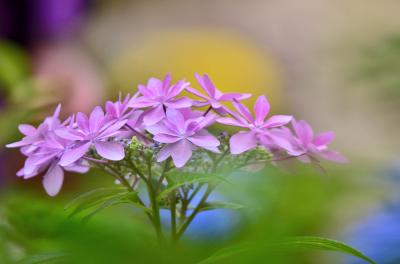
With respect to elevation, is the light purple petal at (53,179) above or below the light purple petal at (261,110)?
below

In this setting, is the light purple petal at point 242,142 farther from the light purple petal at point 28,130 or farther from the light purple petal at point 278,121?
the light purple petal at point 28,130

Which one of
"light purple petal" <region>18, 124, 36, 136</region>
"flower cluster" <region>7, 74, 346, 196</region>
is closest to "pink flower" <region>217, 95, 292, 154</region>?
"flower cluster" <region>7, 74, 346, 196</region>

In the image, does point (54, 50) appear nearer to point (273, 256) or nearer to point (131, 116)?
point (131, 116)

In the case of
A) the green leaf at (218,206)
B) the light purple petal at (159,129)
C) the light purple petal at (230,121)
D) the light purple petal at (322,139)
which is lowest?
the green leaf at (218,206)

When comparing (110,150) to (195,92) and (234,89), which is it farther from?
(234,89)

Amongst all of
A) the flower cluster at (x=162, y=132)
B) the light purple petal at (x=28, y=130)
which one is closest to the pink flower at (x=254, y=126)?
the flower cluster at (x=162, y=132)

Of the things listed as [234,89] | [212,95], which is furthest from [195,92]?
[234,89]
